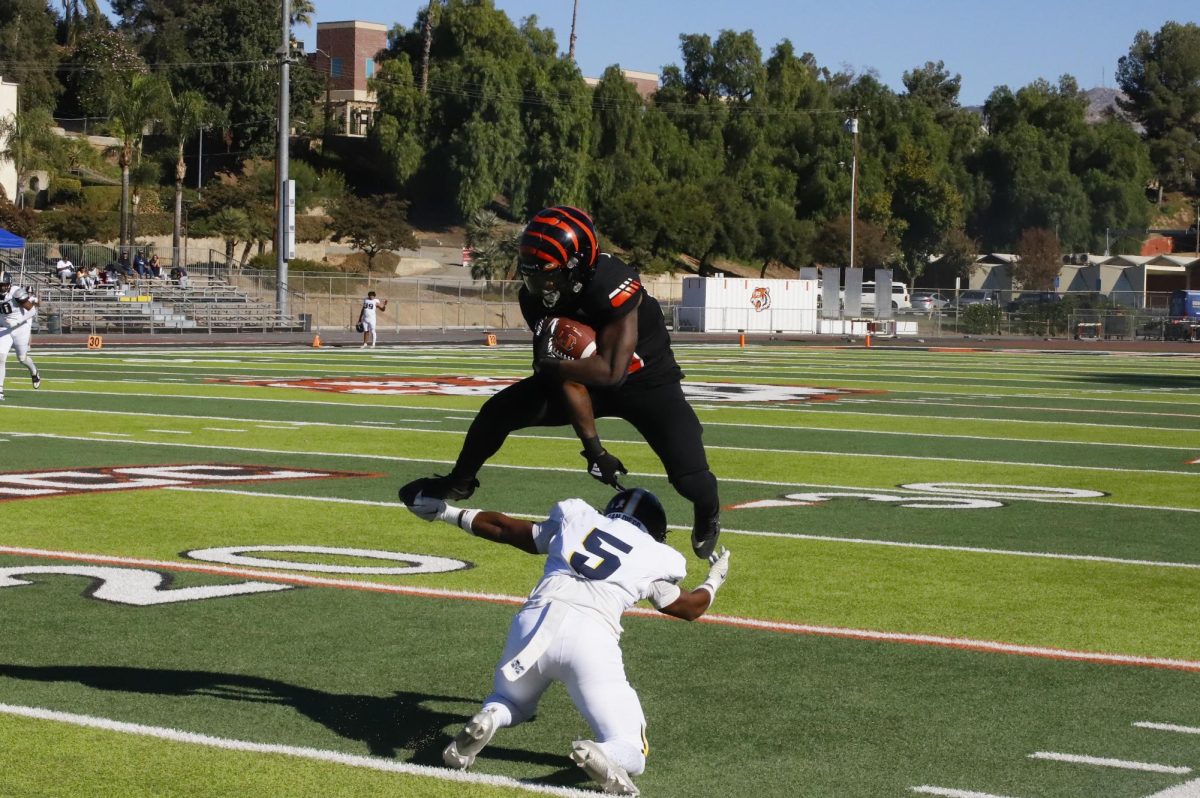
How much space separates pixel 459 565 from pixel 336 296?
2007 inches

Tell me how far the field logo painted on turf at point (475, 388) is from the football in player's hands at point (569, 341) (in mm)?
17731

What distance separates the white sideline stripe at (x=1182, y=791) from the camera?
537cm

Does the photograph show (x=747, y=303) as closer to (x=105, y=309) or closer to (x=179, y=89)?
(x=105, y=309)

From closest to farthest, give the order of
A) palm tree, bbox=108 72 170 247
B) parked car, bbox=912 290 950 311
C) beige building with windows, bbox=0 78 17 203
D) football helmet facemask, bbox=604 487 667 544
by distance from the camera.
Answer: football helmet facemask, bbox=604 487 667 544
palm tree, bbox=108 72 170 247
beige building with windows, bbox=0 78 17 203
parked car, bbox=912 290 950 311

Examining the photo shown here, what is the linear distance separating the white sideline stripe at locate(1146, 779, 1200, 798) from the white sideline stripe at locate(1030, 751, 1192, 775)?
165mm

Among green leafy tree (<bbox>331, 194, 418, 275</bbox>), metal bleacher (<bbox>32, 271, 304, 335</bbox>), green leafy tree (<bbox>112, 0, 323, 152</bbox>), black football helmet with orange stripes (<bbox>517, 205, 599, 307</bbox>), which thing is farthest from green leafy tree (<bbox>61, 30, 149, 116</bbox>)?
black football helmet with orange stripes (<bbox>517, 205, 599, 307</bbox>)

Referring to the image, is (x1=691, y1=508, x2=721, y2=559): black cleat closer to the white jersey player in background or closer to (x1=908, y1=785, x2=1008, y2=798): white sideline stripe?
the white jersey player in background

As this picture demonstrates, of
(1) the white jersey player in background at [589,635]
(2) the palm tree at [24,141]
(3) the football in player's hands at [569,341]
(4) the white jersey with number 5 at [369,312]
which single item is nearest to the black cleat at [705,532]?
(3) the football in player's hands at [569,341]

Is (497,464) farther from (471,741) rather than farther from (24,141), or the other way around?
(24,141)

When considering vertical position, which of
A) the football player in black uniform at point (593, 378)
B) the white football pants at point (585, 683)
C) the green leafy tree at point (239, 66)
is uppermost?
the green leafy tree at point (239, 66)

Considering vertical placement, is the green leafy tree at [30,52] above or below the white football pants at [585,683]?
above

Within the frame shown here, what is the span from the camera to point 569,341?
664 centimetres

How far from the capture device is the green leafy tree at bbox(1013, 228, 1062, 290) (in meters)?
104

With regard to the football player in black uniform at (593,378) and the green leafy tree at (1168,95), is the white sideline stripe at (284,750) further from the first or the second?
the green leafy tree at (1168,95)
